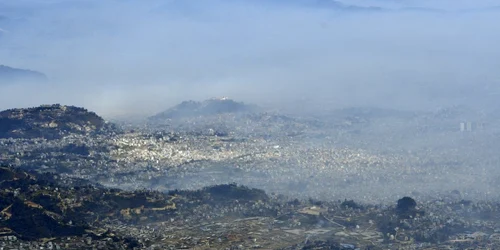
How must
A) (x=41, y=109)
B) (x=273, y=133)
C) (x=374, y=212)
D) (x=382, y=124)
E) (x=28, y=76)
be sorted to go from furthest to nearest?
(x=28, y=76) → (x=382, y=124) → (x=273, y=133) → (x=41, y=109) → (x=374, y=212)

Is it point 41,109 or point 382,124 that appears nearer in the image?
point 41,109

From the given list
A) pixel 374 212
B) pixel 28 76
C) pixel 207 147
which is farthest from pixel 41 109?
pixel 28 76

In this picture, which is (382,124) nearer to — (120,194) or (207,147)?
(207,147)

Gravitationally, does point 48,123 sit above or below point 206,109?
below

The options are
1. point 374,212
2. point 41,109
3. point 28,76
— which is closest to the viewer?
point 374,212

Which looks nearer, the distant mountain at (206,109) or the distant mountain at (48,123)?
the distant mountain at (48,123)

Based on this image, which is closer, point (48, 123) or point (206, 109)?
point (48, 123)
